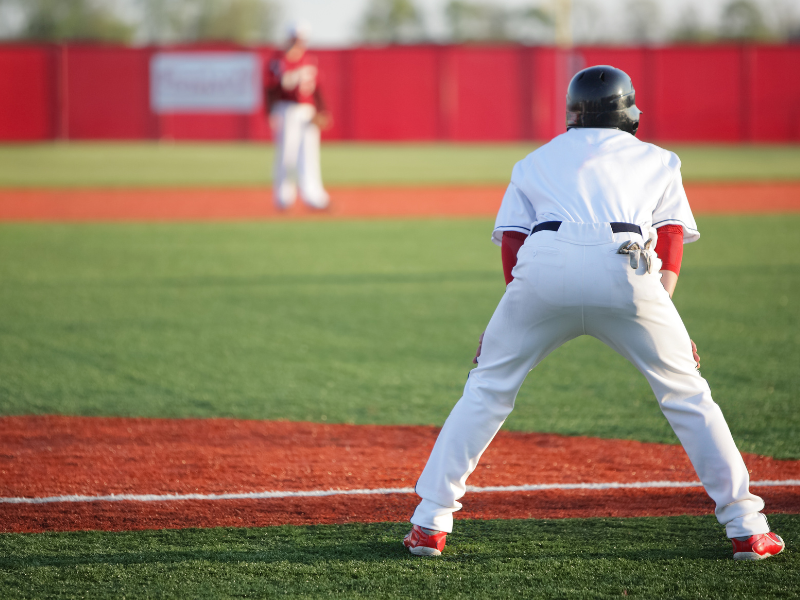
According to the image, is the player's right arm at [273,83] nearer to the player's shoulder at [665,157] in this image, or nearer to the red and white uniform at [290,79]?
the red and white uniform at [290,79]

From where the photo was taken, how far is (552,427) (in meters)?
4.93

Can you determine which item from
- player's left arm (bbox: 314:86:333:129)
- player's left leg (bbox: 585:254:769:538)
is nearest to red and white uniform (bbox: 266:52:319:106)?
player's left arm (bbox: 314:86:333:129)

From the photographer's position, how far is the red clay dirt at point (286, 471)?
367cm

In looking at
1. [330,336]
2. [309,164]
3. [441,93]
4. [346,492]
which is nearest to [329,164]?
[441,93]

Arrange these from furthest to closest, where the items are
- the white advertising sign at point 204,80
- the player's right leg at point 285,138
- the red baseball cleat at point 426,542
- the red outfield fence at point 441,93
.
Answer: the white advertising sign at point 204,80 → the red outfield fence at point 441,93 → the player's right leg at point 285,138 → the red baseball cleat at point 426,542

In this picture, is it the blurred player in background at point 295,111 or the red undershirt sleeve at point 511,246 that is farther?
the blurred player in background at point 295,111

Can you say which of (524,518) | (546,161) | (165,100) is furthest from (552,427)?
(165,100)

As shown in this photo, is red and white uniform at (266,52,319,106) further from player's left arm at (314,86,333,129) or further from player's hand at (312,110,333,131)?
player's hand at (312,110,333,131)

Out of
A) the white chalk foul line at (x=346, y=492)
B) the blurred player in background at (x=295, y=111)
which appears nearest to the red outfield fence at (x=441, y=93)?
the blurred player in background at (x=295, y=111)

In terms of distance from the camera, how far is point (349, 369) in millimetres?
6160

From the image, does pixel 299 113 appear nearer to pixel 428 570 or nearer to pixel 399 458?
pixel 399 458

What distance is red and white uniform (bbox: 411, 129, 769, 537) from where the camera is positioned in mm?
2943

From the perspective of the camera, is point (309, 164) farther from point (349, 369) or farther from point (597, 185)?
point (597, 185)

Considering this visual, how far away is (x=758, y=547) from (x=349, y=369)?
340cm
